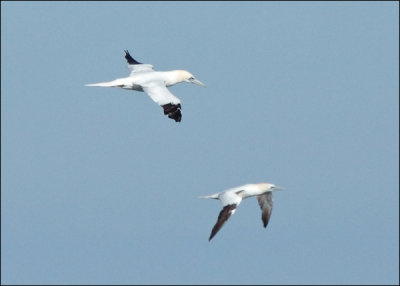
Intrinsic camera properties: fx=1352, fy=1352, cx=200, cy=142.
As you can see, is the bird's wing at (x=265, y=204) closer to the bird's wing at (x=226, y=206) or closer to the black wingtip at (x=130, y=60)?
the bird's wing at (x=226, y=206)

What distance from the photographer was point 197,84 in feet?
170

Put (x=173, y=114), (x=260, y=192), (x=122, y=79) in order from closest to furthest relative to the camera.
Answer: (x=173, y=114) < (x=122, y=79) < (x=260, y=192)

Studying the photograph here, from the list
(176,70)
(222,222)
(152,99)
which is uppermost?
(176,70)

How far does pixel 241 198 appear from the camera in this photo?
165ft

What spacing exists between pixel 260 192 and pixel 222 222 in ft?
16.8

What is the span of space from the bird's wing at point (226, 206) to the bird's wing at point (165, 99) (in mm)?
4696

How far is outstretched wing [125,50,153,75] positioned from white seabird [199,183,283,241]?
19.6 ft

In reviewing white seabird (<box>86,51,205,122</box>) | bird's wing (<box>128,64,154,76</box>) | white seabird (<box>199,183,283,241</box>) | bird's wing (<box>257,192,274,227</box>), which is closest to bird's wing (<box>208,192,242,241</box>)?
white seabird (<box>199,183,283,241</box>)

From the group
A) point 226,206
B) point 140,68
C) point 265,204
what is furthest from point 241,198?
point 140,68

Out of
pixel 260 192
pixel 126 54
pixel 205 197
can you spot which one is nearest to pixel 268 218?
pixel 260 192

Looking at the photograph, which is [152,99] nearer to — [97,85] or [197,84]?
[97,85]

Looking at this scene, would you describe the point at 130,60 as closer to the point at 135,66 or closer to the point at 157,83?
the point at 135,66

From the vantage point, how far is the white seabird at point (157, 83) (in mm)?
45469

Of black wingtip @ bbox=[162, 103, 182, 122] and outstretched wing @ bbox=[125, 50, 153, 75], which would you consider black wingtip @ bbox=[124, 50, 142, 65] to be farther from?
black wingtip @ bbox=[162, 103, 182, 122]
